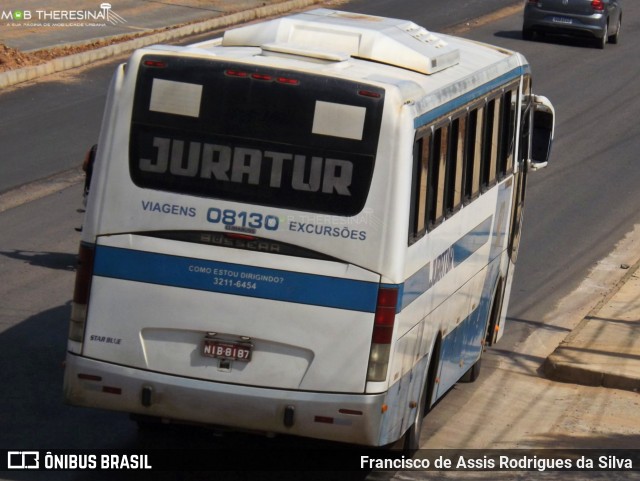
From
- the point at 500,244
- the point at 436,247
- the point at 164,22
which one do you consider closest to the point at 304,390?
the point at 436,247

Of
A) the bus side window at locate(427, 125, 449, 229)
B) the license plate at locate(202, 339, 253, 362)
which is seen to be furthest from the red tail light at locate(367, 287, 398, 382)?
the bus side window at locate(427, 125, 449, 229)

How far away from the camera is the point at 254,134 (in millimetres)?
8383

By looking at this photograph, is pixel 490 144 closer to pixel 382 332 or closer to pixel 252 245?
pixel 382 332

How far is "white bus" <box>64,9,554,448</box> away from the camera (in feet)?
27.2

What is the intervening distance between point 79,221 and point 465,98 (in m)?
8.22

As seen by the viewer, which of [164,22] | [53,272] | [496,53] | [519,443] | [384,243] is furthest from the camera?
[164,22]

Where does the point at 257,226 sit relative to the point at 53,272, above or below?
above

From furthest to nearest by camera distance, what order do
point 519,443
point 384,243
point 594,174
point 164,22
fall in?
point 164,22
point 594,174
point 519,443
point 384,243

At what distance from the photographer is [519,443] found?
423 inches

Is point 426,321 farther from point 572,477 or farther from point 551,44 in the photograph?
point 551,44

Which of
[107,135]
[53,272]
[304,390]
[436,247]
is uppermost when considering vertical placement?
[107,135]

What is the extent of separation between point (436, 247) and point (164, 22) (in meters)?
23.7

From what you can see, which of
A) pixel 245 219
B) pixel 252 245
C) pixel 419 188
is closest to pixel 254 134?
pixel 245 219
